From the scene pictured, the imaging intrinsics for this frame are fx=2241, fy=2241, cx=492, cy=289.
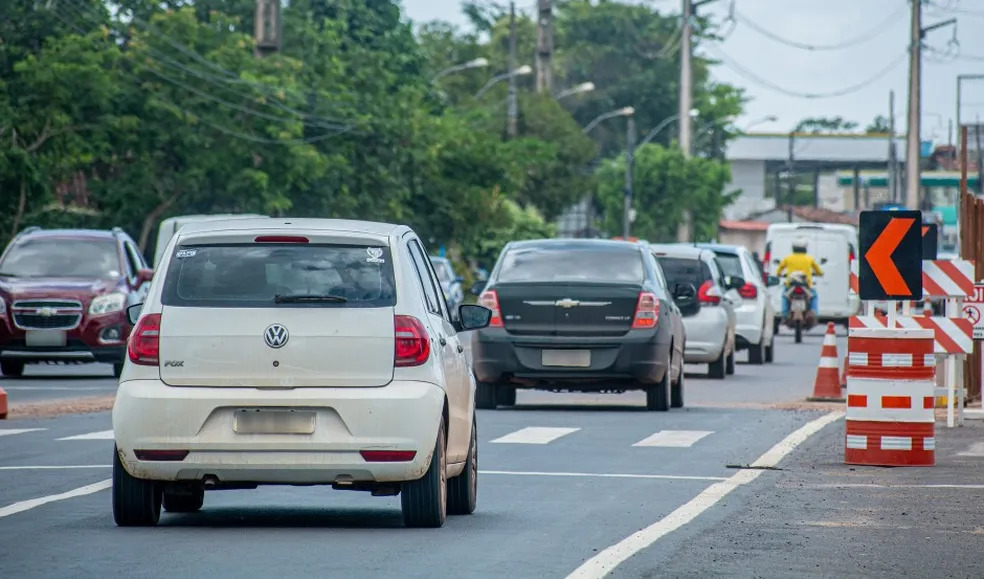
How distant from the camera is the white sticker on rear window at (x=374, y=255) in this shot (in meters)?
10.8

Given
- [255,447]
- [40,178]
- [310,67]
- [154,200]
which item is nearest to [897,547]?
[255,447]

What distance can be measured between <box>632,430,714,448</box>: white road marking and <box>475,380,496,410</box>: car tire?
3.10 meters

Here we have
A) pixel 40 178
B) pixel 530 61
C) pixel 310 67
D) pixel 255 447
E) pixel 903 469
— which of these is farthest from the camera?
pixel 530 61

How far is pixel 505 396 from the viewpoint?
72.0ft

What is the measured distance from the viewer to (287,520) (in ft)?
37.2

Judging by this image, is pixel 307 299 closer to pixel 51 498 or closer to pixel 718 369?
pixel 51 498

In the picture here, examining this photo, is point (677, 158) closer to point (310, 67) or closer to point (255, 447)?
point (310, 67)

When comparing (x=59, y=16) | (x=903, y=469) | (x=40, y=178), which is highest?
(x=59, y=16)

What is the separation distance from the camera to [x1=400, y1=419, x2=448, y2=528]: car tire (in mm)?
10836

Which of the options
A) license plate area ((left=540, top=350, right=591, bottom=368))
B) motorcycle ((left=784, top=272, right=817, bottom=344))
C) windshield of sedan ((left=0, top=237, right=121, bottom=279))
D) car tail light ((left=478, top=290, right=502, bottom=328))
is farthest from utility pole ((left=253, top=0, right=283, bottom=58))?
license plate area ((left=540, top=350, right=591, bottom=368))

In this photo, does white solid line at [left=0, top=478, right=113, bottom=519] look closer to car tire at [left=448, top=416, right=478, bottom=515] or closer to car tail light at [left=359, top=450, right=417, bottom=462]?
car tail light at [left=359, top=450, right=417, bottom=462]

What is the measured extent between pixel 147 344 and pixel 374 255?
3.83ft

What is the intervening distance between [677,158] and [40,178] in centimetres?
5139

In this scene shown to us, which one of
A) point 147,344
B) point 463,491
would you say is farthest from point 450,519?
point 147,344
